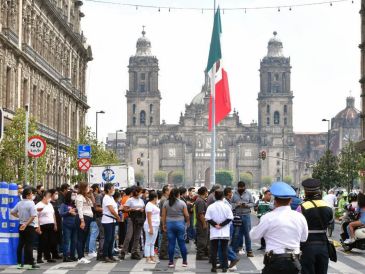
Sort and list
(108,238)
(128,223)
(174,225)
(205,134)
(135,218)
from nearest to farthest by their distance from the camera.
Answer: (174,225) → (108,238) → (135,218) → (128,223) → (205,134)

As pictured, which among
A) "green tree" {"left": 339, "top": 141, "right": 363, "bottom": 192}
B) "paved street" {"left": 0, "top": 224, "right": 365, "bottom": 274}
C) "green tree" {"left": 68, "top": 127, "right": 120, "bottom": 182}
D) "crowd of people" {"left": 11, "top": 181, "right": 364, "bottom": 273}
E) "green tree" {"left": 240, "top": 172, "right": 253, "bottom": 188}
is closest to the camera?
"crowd of people" {"left": 11, "top": 181, "right": 364, "bottom": 273}

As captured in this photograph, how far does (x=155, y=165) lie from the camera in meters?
191

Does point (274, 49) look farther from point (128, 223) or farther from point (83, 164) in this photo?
point (128, 223)

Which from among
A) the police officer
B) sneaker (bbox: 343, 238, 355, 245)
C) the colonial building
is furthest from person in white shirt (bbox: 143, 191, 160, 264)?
the colonial building

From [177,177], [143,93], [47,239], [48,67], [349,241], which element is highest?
[143,93]

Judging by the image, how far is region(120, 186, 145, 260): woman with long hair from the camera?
21.3 m

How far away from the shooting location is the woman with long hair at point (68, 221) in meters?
20.0

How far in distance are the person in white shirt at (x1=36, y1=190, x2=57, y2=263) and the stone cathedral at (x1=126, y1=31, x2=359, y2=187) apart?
16419 cm

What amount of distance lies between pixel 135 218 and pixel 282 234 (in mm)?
11370

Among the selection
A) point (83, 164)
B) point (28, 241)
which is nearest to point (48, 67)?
point (83, 164)

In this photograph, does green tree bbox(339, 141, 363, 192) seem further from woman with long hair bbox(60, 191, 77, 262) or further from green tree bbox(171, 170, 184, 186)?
green tree bbox(171, 170, 184, 186)

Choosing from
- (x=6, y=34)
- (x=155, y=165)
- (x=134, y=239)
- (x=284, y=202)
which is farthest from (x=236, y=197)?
(x=155, y=165)

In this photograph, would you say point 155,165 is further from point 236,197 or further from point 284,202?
point 284,202

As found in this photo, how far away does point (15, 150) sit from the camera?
39812 mm
